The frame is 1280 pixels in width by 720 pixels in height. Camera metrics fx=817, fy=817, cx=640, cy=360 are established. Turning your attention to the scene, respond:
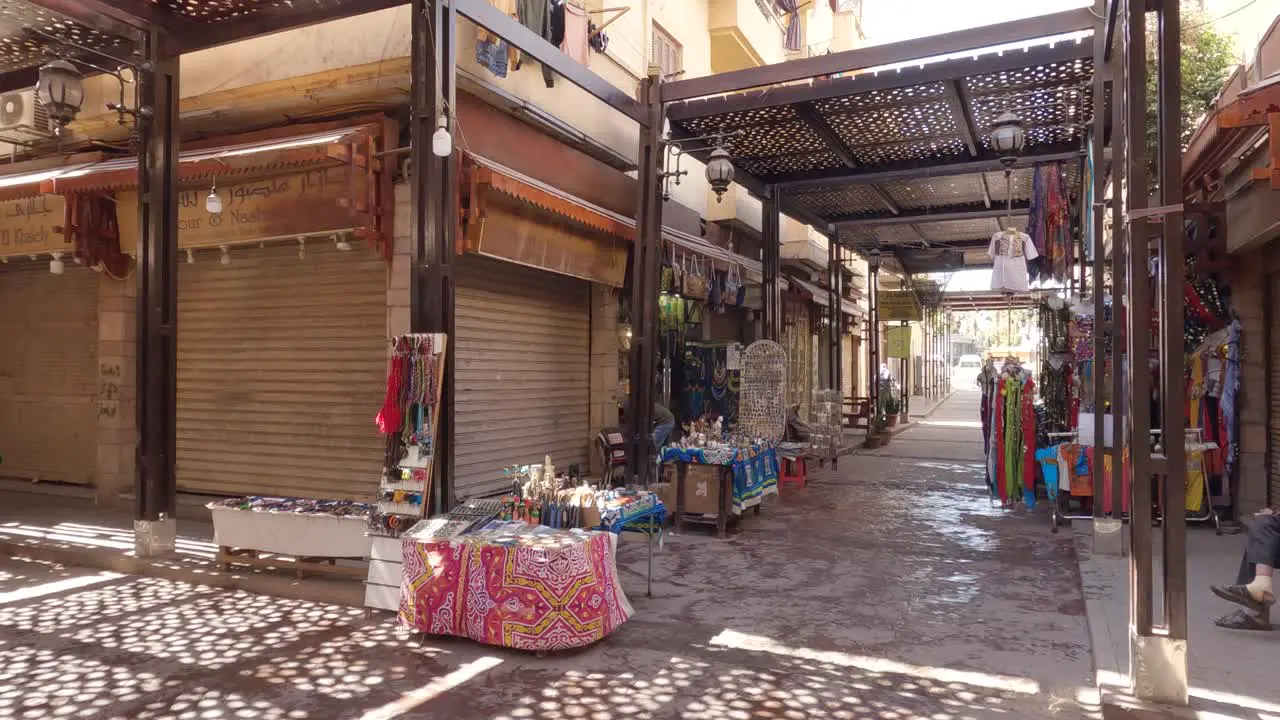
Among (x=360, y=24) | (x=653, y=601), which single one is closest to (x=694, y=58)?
(x=360, y=24)

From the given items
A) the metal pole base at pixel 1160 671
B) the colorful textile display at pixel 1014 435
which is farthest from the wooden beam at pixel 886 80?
the metal pole base at pixel 1160 671

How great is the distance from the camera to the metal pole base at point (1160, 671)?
4.21 meters

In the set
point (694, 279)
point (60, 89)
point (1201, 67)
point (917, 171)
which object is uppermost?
point (1201, 67)

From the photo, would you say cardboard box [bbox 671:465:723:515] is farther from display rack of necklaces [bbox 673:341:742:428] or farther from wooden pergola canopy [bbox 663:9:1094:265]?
display rack of necklaces [bbox 673:341:742:428]

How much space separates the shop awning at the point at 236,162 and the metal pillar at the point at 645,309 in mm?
3283

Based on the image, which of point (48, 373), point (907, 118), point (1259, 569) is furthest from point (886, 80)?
point (48, 373)

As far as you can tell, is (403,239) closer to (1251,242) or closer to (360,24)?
(360,24)

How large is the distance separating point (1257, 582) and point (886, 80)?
20.9ft

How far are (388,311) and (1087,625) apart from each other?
7.03 metres

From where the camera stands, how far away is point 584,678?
189 inches

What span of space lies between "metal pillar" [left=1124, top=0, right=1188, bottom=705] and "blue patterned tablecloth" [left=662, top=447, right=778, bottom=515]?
15.7ft

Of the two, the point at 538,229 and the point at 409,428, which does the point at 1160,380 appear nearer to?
the point at 409,428

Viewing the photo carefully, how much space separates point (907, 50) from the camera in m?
8.89

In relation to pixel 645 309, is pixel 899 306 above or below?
above
